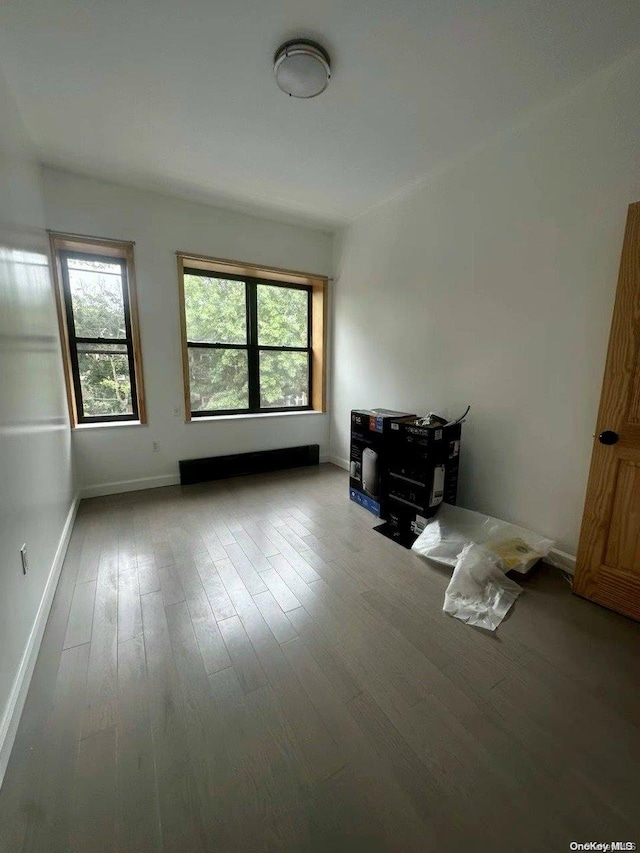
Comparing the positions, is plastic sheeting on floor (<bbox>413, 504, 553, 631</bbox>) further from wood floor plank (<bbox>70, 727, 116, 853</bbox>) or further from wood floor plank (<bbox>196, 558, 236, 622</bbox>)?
wood floor plank (<bbox>70, 727, 116, 853</bbox>)

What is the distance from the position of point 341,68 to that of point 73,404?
10.8 feet

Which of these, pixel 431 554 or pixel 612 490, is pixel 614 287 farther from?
pixel 431 554

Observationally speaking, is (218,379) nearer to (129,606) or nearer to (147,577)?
(147,577)

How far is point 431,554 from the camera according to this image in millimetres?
2307

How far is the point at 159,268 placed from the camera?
3322 millimetres

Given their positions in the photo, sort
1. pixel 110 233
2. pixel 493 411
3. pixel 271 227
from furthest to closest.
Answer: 1. pixel 271 227
2. pixel 110 233
3. pixel 493 411

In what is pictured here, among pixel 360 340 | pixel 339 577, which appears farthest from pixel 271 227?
pixel 339 577

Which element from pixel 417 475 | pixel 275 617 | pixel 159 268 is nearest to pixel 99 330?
pixel 159 268

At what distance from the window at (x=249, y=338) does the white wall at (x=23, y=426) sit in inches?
50.6

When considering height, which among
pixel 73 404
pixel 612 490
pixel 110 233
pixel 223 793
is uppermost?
pixel 110 233

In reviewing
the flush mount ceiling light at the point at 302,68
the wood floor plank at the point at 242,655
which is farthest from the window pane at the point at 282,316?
the wood floor plank at the point at 242,655

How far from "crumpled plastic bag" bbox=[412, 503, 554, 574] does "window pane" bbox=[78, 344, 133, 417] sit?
3.15 metres

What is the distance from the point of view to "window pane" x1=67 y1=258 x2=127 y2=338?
3.18m

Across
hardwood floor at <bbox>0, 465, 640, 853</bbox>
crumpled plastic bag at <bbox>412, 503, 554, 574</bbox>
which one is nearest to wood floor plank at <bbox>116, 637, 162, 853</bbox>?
hardwood floor at <bbox>0, 465, 640, 853</bbox>
